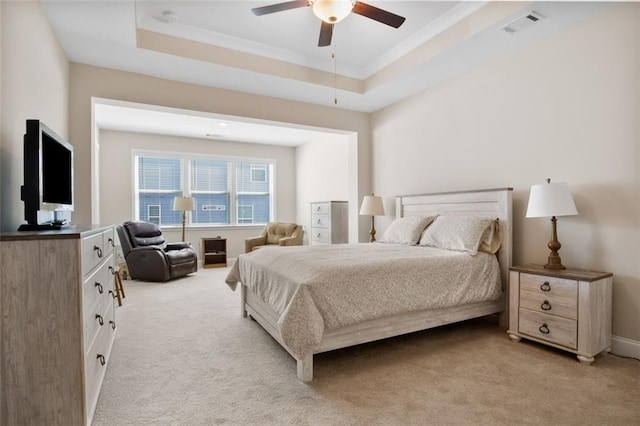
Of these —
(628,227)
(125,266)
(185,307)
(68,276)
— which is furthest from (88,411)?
(125,266)

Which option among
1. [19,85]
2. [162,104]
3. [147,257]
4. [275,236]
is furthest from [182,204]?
[19,85]

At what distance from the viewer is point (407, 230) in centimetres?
368

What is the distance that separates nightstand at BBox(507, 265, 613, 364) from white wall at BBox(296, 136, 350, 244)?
2769 millimetres

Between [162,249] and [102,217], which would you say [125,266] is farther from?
[102,217]

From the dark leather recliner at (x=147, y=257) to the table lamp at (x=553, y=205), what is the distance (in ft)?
15.5

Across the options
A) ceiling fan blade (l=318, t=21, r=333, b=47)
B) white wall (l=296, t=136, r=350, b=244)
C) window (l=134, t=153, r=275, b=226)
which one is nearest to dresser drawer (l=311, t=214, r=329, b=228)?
white wall (l=296, t=136, r=350, b=244)

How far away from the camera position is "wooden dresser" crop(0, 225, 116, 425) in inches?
55.0

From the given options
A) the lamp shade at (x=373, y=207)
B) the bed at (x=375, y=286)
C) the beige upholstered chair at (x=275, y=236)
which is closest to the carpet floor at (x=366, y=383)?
the bed at (x=375, y=286)

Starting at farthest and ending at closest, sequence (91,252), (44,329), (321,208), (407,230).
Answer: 1. (321,208)
2. (407,230)
3. (91,252)
4. (44,329)

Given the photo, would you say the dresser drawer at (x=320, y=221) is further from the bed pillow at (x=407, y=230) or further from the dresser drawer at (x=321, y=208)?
the bed pillow at (x=407, y=230)

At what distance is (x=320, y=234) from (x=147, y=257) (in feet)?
9.22

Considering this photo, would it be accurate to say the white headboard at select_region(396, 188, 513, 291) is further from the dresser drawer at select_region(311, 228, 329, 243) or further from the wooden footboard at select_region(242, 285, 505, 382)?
the dresser drawer at select_region(311, 228, 329, 243)

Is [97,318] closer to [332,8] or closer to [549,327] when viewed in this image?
[332,8]

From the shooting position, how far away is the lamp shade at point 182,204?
20.4 feet
